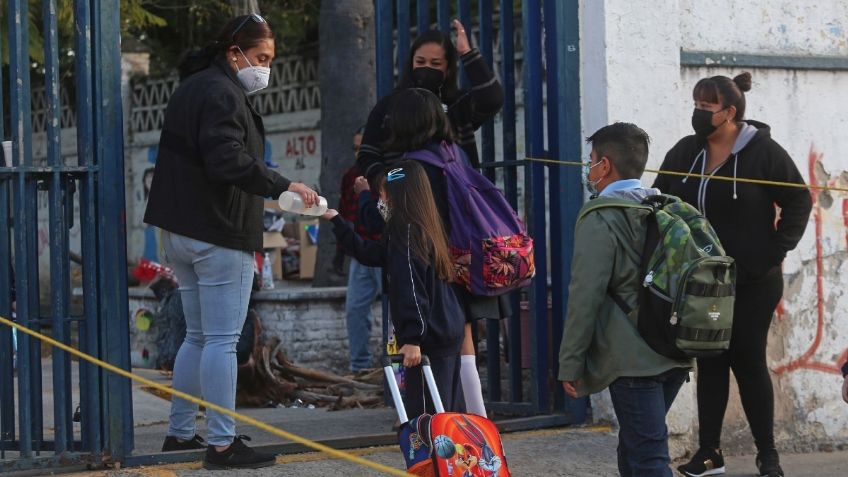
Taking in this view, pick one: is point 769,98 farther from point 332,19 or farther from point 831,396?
point 332,19

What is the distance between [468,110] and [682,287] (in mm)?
2056

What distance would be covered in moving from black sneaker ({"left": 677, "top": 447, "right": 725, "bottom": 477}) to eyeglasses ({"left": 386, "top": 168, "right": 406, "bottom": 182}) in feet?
6.75

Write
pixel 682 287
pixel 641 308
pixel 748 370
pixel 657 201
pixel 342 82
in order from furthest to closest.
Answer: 1. pixel 342 82
2. pixel 748 370
3. pixel 657 201
4. pixel 641 308
5. pixel 682 287

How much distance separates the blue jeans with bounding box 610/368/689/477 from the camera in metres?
4.52

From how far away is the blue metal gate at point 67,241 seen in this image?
17.2ft

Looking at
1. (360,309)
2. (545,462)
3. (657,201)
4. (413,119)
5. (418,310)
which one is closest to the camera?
(657,201)

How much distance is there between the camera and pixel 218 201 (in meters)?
5.30

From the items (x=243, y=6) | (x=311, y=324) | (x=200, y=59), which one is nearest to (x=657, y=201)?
(x=200, y=59)

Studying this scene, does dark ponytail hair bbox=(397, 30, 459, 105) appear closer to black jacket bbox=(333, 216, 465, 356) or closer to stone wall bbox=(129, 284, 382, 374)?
black jacket bbox=(333, 216, 465, 356)

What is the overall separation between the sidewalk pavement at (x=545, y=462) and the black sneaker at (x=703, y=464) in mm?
218

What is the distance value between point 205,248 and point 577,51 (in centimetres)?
231

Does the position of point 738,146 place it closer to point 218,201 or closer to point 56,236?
point 218,201

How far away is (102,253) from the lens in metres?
5.36

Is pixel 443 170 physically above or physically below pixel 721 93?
below
